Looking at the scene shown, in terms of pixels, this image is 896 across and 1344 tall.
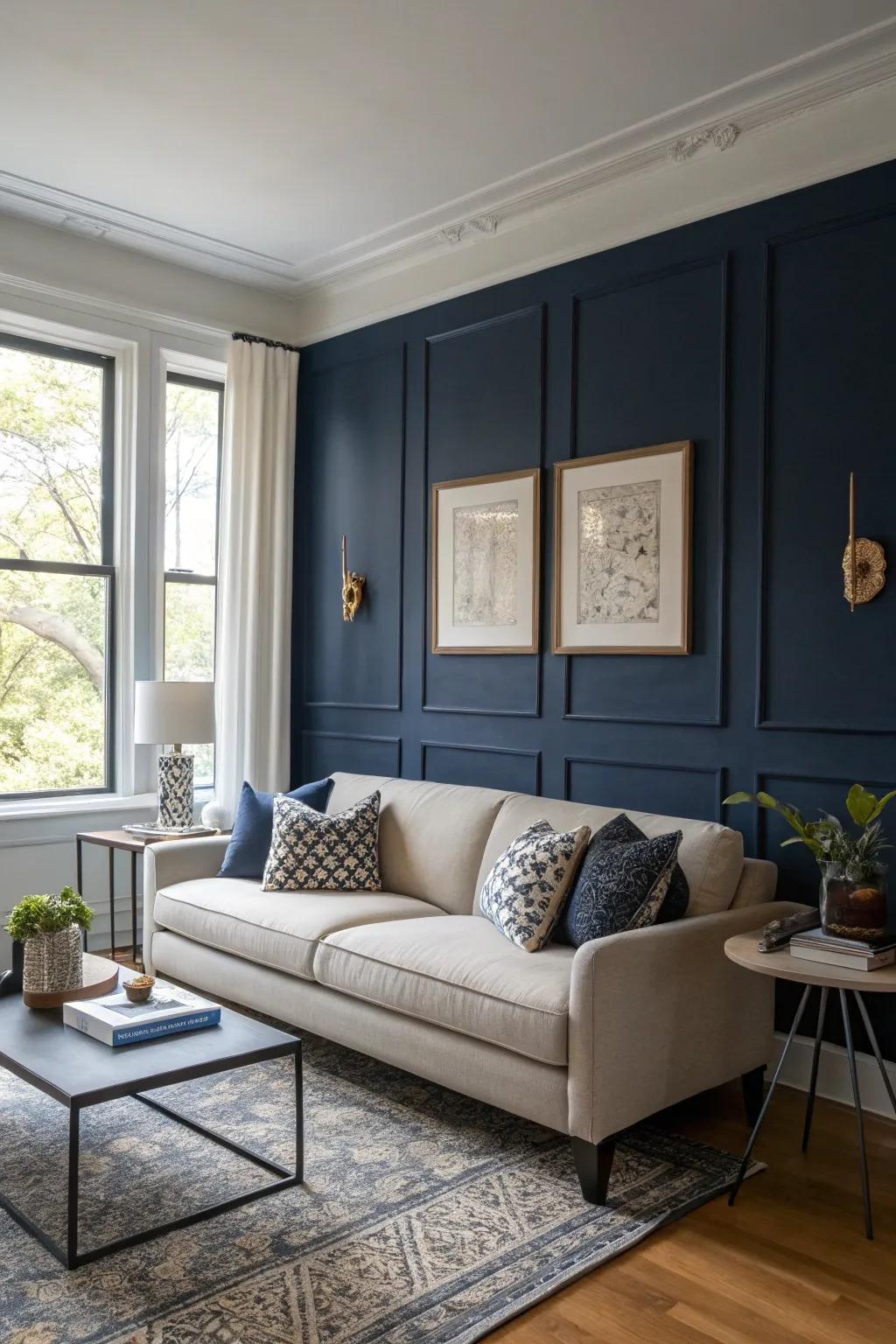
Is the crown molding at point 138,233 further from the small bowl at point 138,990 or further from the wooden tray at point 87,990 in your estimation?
the small bowl at point 138,990

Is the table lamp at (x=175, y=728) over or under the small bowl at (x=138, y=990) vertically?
over

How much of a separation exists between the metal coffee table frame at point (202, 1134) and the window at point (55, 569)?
2.42 metres

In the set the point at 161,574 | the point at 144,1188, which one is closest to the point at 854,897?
the point at 144,1188

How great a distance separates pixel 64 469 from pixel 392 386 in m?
1.51

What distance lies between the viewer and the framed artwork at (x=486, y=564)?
4262 millimetres

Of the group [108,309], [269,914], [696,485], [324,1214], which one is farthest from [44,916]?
[108,309]

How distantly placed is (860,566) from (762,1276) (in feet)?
6.34

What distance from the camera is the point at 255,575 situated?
5.17 m

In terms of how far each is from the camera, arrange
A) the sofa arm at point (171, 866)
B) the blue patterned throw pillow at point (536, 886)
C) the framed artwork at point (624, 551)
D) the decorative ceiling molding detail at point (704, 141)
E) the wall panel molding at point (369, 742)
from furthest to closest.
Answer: the wall panel molding at point (369, 742) → the sofa arm at point (171, 866) → the framed artwork at point (624, 551) → the decorative ceiling molding detail at point (704, 141) → the blue patterned throw pillow at point (536, 886)

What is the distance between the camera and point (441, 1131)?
2963 millimetres

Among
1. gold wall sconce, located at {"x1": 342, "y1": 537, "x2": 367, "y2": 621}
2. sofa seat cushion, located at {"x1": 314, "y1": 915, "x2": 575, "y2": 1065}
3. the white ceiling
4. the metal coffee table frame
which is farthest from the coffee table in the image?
the white ceiling

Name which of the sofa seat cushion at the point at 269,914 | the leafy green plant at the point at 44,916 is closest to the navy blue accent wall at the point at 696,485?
the sofa seat cushion at the point at 269,914

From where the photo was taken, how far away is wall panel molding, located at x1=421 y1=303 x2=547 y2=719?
422 centimetres

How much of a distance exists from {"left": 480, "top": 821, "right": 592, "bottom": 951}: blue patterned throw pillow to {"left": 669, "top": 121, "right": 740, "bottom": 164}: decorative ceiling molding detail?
2323 mm
